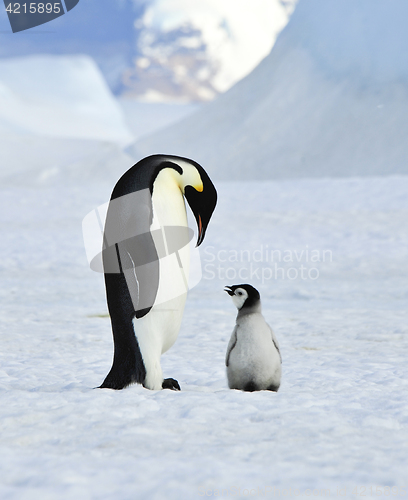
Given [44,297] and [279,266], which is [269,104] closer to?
[279,266]

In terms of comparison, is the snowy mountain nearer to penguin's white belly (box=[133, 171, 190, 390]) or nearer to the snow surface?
the snow surface

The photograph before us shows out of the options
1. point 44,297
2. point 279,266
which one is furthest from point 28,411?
point 279,266

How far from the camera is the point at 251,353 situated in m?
2.31

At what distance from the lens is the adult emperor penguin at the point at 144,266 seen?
2.25m

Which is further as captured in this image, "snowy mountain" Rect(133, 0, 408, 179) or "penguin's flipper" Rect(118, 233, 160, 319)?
"snowy mountain" Rect(133, 0, 408, 179)

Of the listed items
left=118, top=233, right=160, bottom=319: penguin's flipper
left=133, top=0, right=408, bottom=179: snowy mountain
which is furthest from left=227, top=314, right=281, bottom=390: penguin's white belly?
left=133, top=0, right=408, bottom=179: snowy mountain

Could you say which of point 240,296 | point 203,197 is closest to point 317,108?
point 203,197

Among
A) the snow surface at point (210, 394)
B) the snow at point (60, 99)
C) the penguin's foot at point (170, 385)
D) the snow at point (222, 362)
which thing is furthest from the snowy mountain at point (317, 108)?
the penguin's foot at point (170, 385)

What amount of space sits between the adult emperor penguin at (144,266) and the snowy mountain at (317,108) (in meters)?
11.7

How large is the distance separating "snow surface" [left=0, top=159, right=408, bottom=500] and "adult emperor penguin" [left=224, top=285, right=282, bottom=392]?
100 millimetres

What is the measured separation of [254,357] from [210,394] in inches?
9.9

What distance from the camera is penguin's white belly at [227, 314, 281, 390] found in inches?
91.0

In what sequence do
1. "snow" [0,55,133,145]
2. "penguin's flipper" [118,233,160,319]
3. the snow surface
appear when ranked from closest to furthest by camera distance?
the snow surface → "penguin's flipper" [118,233,160,319] → "snow" [0,55,133,145]

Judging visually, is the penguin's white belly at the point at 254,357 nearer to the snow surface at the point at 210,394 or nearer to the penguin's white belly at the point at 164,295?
the snow surface at the point at 210,394
